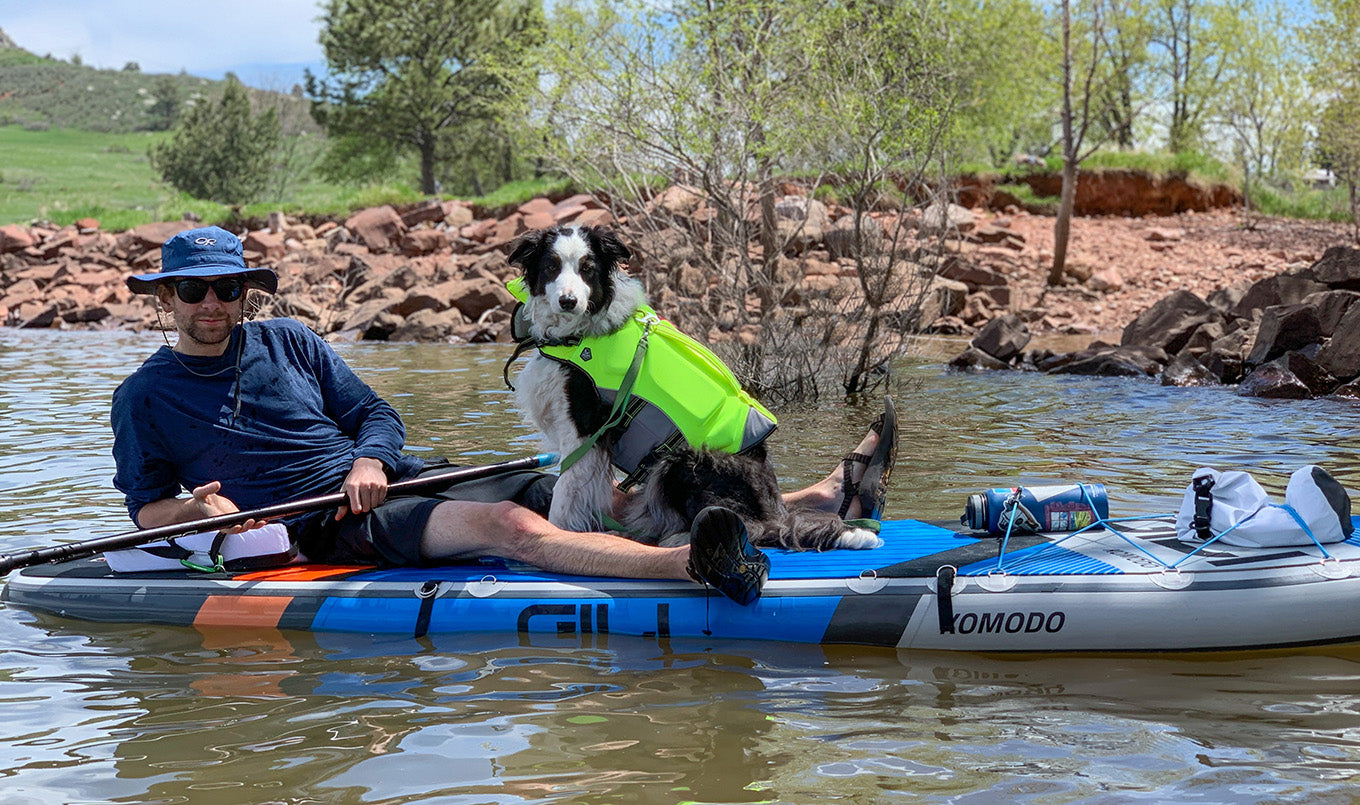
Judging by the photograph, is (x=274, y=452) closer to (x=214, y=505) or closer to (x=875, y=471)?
(x=214, y=505)

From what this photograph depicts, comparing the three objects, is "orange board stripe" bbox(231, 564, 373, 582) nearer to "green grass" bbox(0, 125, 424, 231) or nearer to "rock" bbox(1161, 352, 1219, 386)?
"rock" bbox(1161, 352, 1219, 386)

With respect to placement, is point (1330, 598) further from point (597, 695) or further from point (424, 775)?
point (424, 775)

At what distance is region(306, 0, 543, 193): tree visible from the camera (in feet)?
135

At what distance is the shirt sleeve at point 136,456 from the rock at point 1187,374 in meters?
10.9

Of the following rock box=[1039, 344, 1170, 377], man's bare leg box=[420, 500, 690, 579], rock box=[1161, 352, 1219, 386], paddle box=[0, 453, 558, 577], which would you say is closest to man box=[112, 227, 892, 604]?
man's bare leg box=[420, 500, 690, 579]

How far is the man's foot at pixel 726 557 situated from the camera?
4.14 m

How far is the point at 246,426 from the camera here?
488 cm

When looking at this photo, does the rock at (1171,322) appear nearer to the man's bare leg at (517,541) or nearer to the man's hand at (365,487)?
the man's bare leg at (517,541)

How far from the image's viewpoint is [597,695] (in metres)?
4.05

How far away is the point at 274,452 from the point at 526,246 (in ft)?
4.62

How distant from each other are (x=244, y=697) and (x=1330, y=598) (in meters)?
3.91

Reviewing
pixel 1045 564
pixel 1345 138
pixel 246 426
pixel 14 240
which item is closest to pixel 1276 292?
pixel 1345 138

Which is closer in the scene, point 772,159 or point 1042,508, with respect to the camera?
point 1042,508

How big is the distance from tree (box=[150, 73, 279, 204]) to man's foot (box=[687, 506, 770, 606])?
47.2m
